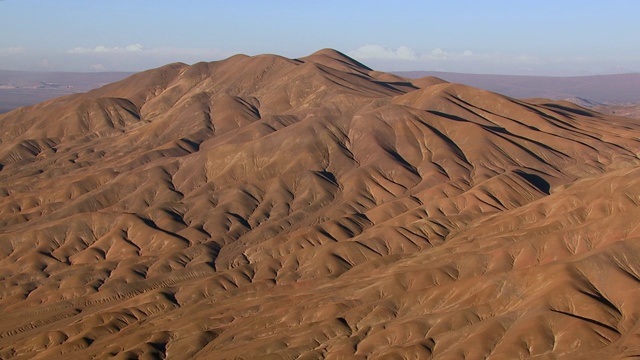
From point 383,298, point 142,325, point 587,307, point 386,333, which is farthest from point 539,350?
point 142,325

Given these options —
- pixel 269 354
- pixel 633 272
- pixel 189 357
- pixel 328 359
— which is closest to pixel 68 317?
pixel 189 357

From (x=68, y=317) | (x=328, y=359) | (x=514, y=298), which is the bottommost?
(x=68, y=317)

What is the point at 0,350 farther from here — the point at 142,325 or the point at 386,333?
the point at 386,333

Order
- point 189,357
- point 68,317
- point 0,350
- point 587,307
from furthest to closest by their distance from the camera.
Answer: point 68,317 < point 0,350 < point 189,357 < point 587,307

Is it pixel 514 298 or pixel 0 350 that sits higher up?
pixel 514 298

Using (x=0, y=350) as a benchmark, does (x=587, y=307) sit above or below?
above

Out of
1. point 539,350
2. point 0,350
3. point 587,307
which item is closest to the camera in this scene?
point 539,350

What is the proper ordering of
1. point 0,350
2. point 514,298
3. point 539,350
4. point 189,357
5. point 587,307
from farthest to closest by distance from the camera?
point 0,350 → point 189,357 → point 514,298 → point 587,307 → point 539,350

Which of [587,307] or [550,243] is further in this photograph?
[550,243]

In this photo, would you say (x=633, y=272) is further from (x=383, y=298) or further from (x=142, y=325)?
(x=142, y=325)
